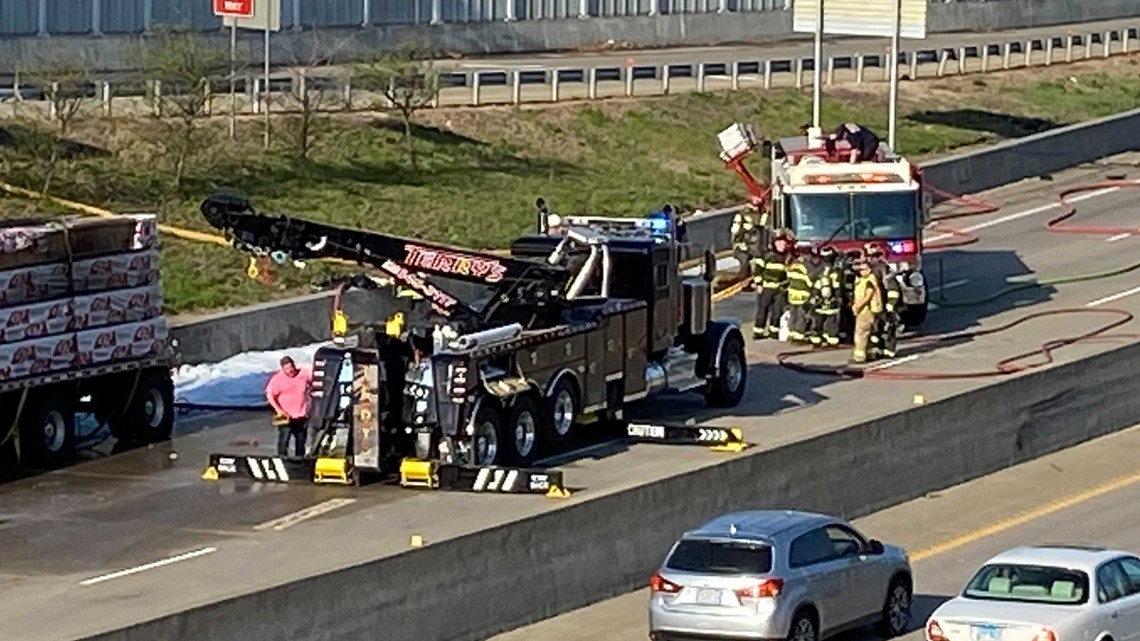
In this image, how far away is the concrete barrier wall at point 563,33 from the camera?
185 feet

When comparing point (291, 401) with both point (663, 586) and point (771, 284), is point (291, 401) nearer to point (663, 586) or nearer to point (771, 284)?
point (663, 586)

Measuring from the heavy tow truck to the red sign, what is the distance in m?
17.3

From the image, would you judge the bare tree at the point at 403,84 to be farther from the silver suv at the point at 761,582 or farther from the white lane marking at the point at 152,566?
the silver suv at the point at 761,582

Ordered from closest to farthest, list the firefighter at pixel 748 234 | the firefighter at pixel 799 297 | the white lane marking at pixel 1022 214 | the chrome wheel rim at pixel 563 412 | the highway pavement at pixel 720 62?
the chrome wheel rim at pixel 563 412, the firefighter at pixel 799 297, the firefighter at pixel 748 234, the white lane marking at pixel 1022 214, the highway pavement at pixel 720 62

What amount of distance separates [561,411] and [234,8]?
69.1 feet

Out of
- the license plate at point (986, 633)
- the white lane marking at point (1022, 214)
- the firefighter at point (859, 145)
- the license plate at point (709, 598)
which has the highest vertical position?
the firefighter at point (859, 145)

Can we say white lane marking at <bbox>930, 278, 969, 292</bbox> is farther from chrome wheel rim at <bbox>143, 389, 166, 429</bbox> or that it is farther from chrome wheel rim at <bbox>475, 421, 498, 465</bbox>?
chrome wheel rim at <bbox>475, 421, 498, 465</bbox>

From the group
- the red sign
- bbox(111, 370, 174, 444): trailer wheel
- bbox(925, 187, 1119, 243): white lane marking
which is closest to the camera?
bbox(111, 370, 174, 444): trailer wheel

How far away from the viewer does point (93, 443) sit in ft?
105

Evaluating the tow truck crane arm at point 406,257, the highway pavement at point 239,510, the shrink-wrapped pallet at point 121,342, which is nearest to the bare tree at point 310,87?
the highway pavement at point 239,510

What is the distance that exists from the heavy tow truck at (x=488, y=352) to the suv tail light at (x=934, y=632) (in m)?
5.97

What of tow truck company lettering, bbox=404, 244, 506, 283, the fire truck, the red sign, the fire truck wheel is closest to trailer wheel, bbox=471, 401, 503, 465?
the fire truck wheel

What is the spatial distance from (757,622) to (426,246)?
28.3 ft

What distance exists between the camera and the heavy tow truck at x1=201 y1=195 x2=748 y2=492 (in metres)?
Result: 29.0
